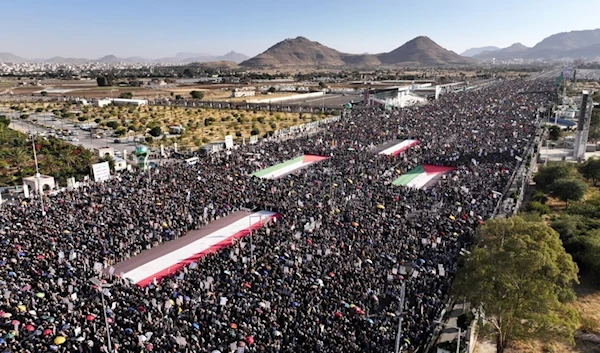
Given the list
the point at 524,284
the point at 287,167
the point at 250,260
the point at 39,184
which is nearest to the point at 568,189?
the point at 524,284

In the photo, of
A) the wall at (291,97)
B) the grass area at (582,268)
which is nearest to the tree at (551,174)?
the grass area at (582,268)

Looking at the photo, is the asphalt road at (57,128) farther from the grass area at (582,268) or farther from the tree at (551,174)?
the grass area at (582,268)

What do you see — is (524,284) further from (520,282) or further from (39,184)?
(39,184)

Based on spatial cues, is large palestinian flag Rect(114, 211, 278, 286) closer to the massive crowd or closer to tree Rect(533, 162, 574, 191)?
the massive crowd

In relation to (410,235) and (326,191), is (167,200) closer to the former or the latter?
(326,191)

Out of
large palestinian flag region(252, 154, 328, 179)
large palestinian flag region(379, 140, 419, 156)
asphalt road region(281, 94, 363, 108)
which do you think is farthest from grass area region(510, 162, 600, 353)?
asphalt road region(281, 94, 363, 108)

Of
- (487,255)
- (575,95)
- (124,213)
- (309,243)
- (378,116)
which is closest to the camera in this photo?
(487,255)

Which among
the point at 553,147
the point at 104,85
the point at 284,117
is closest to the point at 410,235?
the point at 553,147
